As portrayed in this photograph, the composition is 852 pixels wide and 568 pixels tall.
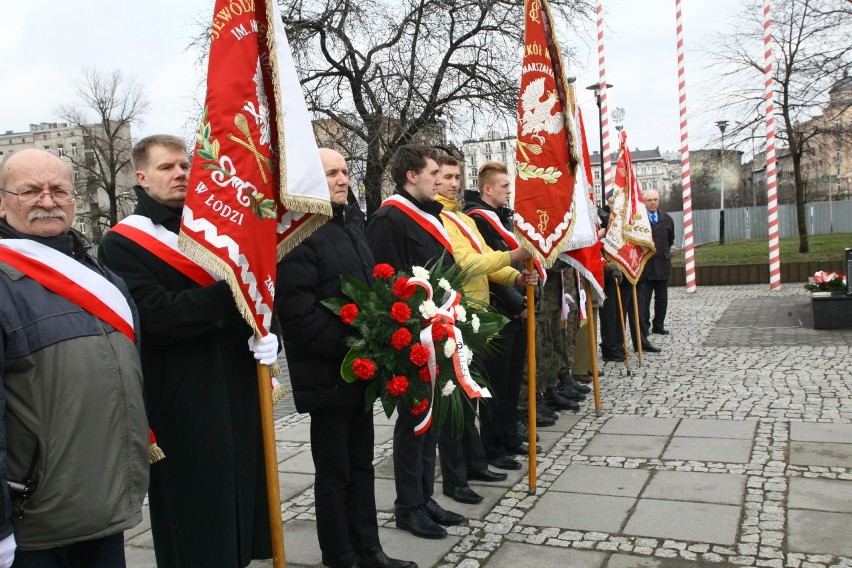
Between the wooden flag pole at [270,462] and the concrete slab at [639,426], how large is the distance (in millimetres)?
3903

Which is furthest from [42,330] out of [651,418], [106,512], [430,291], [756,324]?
[756,324]

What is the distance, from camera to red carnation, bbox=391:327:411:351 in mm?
3576

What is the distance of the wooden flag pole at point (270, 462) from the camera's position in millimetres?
3170

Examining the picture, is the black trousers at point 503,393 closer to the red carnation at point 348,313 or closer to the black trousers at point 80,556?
the red carnation at point 348,313

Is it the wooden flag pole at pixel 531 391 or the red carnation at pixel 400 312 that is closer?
the red carnation at pixel 400 312

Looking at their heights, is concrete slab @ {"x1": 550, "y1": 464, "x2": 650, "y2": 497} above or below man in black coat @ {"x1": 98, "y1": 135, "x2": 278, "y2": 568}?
below

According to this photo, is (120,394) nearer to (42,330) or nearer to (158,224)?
(42,330)

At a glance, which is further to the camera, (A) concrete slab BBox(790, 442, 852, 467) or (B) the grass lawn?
(B) the grass lawn

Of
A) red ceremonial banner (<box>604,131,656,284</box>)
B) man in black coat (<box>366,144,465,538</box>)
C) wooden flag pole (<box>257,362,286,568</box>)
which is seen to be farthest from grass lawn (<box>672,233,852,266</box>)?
wooden flag pole (<box>257,362,286,568</box>)

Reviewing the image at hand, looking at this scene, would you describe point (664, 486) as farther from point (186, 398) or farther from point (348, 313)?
point (186, 398)

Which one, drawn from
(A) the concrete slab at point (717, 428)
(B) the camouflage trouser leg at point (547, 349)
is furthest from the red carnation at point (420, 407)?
(A) the concrete slab at point (717, 428)

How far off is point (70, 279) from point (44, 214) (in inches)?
8.9

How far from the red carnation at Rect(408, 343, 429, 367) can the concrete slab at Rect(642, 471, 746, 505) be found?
2.11 m

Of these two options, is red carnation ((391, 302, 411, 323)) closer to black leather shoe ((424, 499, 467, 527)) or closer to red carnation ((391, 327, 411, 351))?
red carnation ((391, 327, 411, 351))
